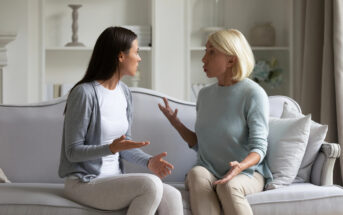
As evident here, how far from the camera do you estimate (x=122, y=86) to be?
281cm

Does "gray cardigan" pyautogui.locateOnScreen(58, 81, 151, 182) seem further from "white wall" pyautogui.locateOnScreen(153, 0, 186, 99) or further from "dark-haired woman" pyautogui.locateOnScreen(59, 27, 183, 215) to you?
"white wall" pyautogui.locateOnScreen(153, 0, 186, 99)

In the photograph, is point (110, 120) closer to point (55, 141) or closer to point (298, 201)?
point (55, 141)

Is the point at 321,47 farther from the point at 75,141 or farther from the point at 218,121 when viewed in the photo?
the point at 75,141

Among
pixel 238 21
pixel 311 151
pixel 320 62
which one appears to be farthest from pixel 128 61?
pixel 238 21

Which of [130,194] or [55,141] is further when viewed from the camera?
[55,141]

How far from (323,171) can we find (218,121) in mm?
558

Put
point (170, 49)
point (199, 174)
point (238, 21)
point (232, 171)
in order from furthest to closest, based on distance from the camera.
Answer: point (238, 21), point (170, 49), point (199, 174), point (232, 171)

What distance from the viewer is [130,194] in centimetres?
241

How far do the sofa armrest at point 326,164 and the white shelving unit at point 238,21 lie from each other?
2157 mm

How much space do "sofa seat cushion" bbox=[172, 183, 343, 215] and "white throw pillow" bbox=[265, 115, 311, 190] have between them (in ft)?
0.37

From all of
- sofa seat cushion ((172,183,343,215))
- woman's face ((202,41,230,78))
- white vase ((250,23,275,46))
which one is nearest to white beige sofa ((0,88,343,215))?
sofa seat cushion ((172,183,343,215))

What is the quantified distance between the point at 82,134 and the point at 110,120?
16 centimetres

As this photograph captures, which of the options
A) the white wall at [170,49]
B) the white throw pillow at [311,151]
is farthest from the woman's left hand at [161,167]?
the white wall at [170,49]

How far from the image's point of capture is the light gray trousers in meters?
2.39
